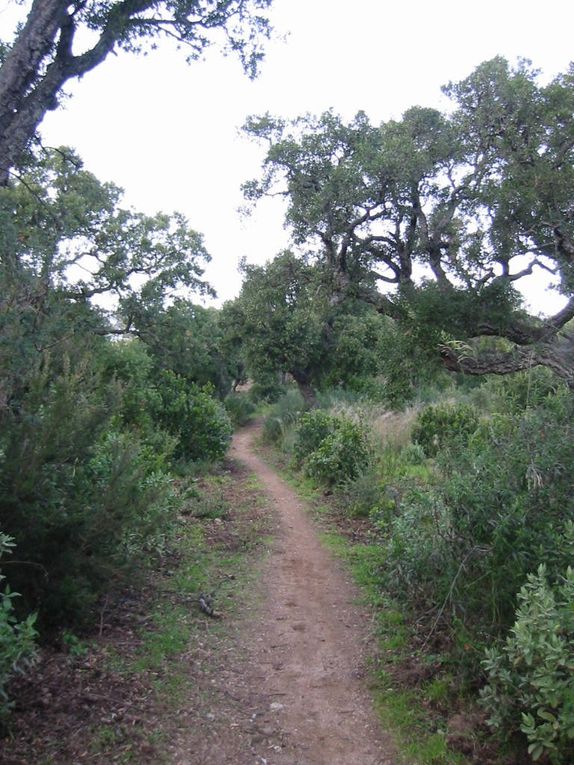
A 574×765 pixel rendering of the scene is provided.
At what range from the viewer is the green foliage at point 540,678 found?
2779mm

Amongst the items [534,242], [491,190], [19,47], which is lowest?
[534,242]

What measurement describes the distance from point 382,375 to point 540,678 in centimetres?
704

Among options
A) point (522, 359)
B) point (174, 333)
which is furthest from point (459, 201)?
point (174, 333)

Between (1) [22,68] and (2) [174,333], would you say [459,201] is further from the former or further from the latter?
(2) [174,333]

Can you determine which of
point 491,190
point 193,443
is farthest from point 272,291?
point 491,190

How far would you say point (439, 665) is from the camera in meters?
4.30

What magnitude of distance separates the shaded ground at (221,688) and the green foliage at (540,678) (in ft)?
2.60

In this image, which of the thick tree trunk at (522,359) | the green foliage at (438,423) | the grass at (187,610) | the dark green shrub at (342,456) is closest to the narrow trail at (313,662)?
the grass at (187,610)

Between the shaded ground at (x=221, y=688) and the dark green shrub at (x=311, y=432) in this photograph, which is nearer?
the shaded ground at (x=221, y=688)

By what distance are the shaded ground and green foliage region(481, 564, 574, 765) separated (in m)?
0.79

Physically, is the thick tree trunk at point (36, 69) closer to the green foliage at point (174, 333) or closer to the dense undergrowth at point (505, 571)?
the dense undergrowth at point (505, 571)

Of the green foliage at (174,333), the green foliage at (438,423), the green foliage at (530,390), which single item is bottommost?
the green foliage at (438,423)

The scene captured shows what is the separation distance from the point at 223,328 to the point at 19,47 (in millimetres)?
19430

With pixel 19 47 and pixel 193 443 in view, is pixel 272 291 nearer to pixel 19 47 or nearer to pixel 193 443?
pixel 193 443
